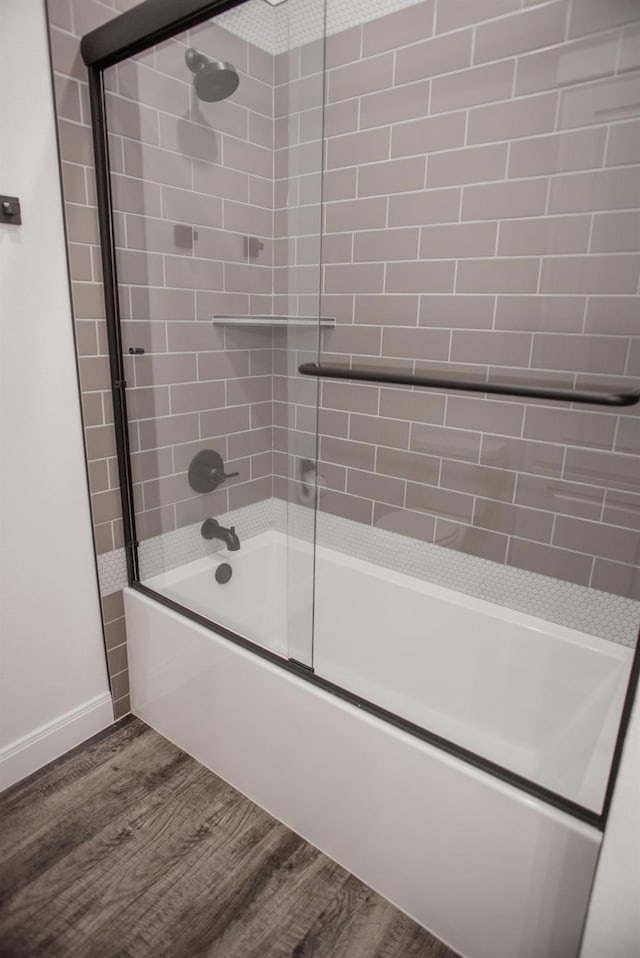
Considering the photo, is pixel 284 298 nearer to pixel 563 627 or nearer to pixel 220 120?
pixel 220 120

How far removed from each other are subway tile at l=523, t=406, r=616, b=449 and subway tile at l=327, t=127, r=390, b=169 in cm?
96

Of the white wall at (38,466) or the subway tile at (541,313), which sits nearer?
the white wall at (38,466)

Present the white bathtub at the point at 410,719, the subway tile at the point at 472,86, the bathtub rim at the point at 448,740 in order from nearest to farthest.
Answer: the bathtub rim at the point at 448,740
the white bathtub at the point at 410,719
the subway tile at the point at 472,86

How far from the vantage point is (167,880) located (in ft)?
4.77

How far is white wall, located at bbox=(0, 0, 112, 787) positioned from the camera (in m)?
1.43

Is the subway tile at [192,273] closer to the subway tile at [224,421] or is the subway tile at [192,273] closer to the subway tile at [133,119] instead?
the subway tile at [133,119]

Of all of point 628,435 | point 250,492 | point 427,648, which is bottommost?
point 427,648

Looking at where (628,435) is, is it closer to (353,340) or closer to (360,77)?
(353,340)

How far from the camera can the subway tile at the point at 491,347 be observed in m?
1.68

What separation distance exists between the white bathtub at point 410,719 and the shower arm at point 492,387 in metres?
0.57

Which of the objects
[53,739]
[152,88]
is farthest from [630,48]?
[53,739]

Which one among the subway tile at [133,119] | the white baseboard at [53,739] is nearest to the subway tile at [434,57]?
the subway tile at [133,119]

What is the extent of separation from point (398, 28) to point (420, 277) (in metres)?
0.71

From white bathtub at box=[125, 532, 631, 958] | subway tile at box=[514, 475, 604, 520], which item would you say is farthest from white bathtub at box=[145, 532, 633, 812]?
subway tile at box=[514, 475, 604, 520]
